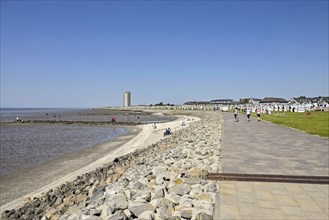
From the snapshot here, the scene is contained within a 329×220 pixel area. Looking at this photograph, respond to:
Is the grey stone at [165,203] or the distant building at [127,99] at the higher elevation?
the distant building at [127,99]

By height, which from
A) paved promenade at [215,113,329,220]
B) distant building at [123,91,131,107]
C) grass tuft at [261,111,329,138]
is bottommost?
paved promenade at [215,113,329,220]

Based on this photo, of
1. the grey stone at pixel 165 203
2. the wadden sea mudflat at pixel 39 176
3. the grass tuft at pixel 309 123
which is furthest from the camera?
the grass tuft at pixel 309 123

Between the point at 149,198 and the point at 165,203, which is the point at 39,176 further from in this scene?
the point at 165,203

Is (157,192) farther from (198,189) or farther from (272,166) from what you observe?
(272,166)

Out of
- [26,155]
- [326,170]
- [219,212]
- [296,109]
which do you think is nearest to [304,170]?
[326,170]

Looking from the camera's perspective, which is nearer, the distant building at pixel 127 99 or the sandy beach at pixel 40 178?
the sandy beach at pixel 40 178

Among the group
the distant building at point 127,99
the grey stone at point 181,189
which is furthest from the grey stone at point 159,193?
the distant building at point 127,99

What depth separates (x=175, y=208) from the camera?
4645mm

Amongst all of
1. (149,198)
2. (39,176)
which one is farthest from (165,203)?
(39,176)

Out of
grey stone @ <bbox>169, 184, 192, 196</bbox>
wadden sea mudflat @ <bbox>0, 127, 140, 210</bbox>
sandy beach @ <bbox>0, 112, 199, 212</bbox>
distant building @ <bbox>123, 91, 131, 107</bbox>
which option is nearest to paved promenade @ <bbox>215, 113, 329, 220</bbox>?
grey stone @ <bbox>169, 184, 192, 196</bbox>

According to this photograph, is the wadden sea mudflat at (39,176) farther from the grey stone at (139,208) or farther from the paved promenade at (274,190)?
the paved promenade at (274,190)

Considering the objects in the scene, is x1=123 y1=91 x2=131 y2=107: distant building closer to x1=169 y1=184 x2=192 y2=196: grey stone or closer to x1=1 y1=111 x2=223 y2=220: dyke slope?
x1=1 y1=111 x2=223 y2=220: dyke slope

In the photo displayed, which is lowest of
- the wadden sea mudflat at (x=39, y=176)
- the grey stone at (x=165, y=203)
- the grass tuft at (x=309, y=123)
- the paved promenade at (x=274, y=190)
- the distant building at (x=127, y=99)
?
the wadden sea mudflat at (x=39, y=176)

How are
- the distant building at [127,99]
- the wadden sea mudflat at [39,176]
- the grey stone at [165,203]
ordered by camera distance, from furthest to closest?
the distant building at [127,99], the wadden sea mudflat at [39,176], the grey stone at [165,203]
